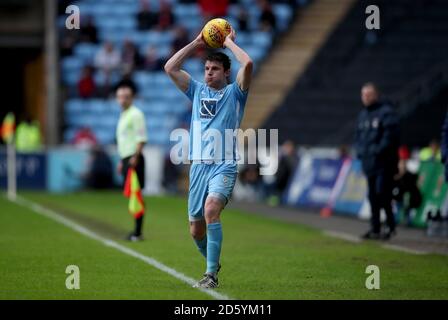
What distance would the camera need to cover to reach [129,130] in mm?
16906

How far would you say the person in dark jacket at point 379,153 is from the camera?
57.9 feet

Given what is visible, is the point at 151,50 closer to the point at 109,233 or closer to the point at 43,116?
the point at 43,116

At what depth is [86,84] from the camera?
35.8 metres

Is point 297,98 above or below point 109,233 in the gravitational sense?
above

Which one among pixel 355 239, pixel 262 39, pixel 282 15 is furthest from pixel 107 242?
pixel 282 15

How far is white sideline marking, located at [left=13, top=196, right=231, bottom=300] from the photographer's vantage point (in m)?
11.4

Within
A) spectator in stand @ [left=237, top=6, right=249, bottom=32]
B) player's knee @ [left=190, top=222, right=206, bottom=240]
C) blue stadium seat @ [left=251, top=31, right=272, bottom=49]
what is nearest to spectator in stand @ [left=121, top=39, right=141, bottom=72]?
spectator in stand @ [left=237, top=6, right=249, bottom=32]

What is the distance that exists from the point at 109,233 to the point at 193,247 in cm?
272

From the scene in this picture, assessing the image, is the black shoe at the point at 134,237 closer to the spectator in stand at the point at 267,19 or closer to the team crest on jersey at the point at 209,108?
the team crest on jersey at the point at 209,108

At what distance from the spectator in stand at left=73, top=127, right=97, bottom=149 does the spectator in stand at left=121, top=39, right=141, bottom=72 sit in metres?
3.05

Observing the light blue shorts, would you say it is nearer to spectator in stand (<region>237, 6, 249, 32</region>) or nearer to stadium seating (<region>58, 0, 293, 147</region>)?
stadium seating (<region>58, 0, 293, 147</region>)

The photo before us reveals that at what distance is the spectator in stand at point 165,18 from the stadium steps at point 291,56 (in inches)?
137
